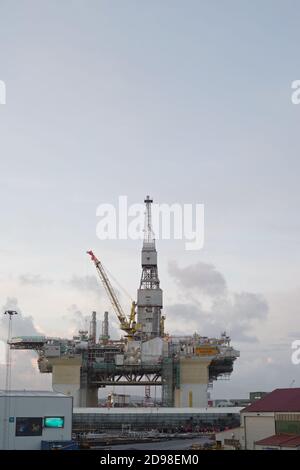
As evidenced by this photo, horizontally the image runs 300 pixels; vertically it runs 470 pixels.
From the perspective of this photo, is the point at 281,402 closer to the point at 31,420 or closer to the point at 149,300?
the point at 31,420

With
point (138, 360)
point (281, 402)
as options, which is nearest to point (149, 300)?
point (138, 360)

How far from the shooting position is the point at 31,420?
221 feet

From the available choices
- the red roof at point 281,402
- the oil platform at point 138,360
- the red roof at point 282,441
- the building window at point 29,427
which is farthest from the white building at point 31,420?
the oil platform at point 138,360

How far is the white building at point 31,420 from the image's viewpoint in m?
66.5

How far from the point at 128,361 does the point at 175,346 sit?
10.5 meters

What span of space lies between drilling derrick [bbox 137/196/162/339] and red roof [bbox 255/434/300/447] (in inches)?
2595

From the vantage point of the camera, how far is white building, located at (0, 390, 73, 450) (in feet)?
218

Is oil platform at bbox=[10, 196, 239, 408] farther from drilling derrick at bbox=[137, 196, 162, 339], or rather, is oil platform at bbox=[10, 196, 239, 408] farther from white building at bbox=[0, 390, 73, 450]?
white building at bbox=[0, 390, 73, 450]

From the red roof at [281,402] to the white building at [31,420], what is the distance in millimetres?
22164

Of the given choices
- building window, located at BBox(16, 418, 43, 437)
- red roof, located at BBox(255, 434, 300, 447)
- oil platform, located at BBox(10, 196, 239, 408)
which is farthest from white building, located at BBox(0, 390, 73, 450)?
oil platform, located at BBox(10, 196, 239, 408)

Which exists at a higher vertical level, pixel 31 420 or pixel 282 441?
pixel 31 420

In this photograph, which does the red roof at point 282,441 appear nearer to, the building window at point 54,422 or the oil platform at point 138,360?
the building window at point 54,422

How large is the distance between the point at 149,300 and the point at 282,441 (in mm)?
72306
